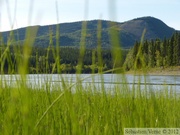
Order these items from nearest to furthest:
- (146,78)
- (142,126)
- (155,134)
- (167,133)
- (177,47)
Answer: (146,78) → (142,126) → (155,134) → (167,133) → (177,47)

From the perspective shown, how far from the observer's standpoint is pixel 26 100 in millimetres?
1130

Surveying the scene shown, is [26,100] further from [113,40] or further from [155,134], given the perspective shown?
[155,134]

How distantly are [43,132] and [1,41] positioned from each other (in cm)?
65

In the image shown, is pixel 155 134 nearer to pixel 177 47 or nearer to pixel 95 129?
pixel 95 129

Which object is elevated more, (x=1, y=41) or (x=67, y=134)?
(x=1, y=41)

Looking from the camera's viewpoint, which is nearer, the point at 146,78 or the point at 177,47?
the point at 146,78

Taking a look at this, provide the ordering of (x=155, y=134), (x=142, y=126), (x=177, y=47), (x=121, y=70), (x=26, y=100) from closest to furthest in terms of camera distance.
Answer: (x=26, y=100)
(x=121, y=70)
(x=142, y=126)
(x=155, y=134)
(x=177, y=47)

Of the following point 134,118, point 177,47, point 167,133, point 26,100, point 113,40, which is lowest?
point 167,133

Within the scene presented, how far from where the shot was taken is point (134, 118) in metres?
1.92

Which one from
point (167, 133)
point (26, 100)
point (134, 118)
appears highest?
point (26, 100)

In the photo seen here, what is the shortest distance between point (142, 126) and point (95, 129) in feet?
1.35

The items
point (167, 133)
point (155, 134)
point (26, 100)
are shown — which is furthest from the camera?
point (167, 133)

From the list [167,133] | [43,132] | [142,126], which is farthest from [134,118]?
[43,132]

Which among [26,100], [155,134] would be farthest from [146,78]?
[26,100]
